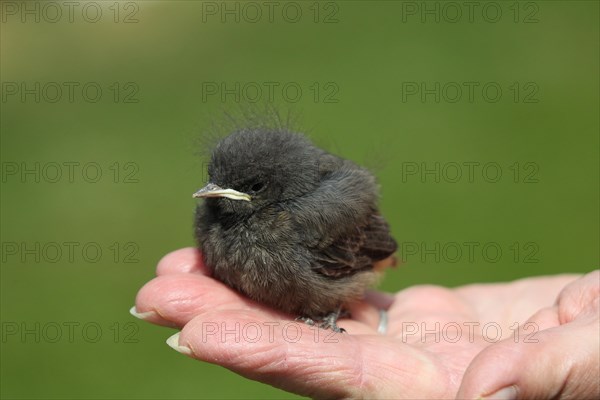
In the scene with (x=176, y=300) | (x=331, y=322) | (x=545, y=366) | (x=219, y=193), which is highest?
(x=219, y=193)

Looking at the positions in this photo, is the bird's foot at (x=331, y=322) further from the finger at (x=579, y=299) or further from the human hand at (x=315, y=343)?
the finger at (x=579, y=299)

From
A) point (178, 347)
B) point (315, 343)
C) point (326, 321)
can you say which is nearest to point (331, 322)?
point (326, 321)

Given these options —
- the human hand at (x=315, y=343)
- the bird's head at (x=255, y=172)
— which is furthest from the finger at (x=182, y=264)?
the bird's head at (x=255, y=172)

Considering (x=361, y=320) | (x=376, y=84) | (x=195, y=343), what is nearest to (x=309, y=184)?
(x=361, y=320)

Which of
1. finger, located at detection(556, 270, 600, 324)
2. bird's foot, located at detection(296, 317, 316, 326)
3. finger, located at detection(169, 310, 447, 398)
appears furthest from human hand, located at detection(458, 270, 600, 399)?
bird's foot, located at detection(296, 317, 316, 326)

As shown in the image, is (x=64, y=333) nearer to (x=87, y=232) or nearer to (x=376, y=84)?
(x=87, y=232)

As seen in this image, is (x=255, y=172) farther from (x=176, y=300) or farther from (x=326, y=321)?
(x=326, y=321)

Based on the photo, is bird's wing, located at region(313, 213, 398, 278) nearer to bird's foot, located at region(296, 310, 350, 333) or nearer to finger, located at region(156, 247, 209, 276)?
bird's foot, located at region(296, 310, 350, 333)

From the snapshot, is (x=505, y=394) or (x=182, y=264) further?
(x=182, y=264)
